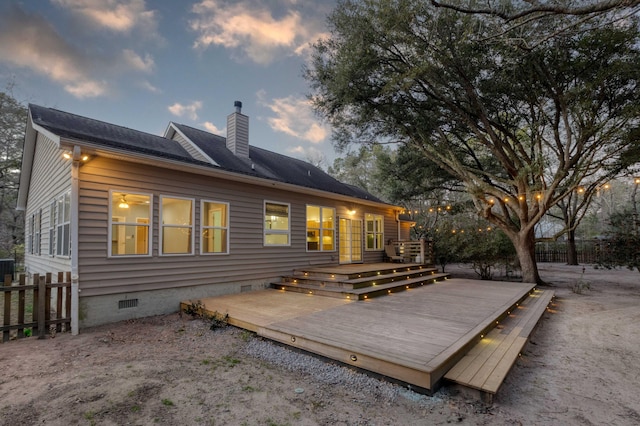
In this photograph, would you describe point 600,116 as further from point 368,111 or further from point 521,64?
point 368,111

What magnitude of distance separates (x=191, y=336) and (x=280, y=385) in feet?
7.30

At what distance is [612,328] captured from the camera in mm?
5336

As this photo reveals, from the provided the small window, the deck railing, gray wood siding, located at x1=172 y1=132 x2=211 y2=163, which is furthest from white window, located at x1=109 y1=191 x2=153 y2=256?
the deck railing

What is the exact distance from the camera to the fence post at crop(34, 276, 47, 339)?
4.55 m

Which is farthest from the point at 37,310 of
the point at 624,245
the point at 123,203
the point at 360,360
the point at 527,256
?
the point at 624,245

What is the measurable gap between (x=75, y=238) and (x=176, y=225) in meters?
1.76

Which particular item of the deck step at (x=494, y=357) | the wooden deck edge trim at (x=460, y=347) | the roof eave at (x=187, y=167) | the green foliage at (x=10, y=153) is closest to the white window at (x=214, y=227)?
the roof eave at (x=187, y=167)

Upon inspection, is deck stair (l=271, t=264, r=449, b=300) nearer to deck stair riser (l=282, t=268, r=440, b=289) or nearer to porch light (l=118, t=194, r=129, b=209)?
deck stair riser (l=282, t=268, r=440, b=289)

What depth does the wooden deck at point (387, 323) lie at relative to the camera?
3.17 meters

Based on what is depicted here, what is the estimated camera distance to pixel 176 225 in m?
6.41

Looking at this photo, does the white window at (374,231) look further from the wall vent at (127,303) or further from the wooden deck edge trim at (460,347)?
the wall vent at (127,303)

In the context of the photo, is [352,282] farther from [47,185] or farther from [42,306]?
[47,185]

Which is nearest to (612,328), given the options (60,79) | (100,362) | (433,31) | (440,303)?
(440,303)

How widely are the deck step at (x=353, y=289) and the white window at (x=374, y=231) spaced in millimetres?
3347
